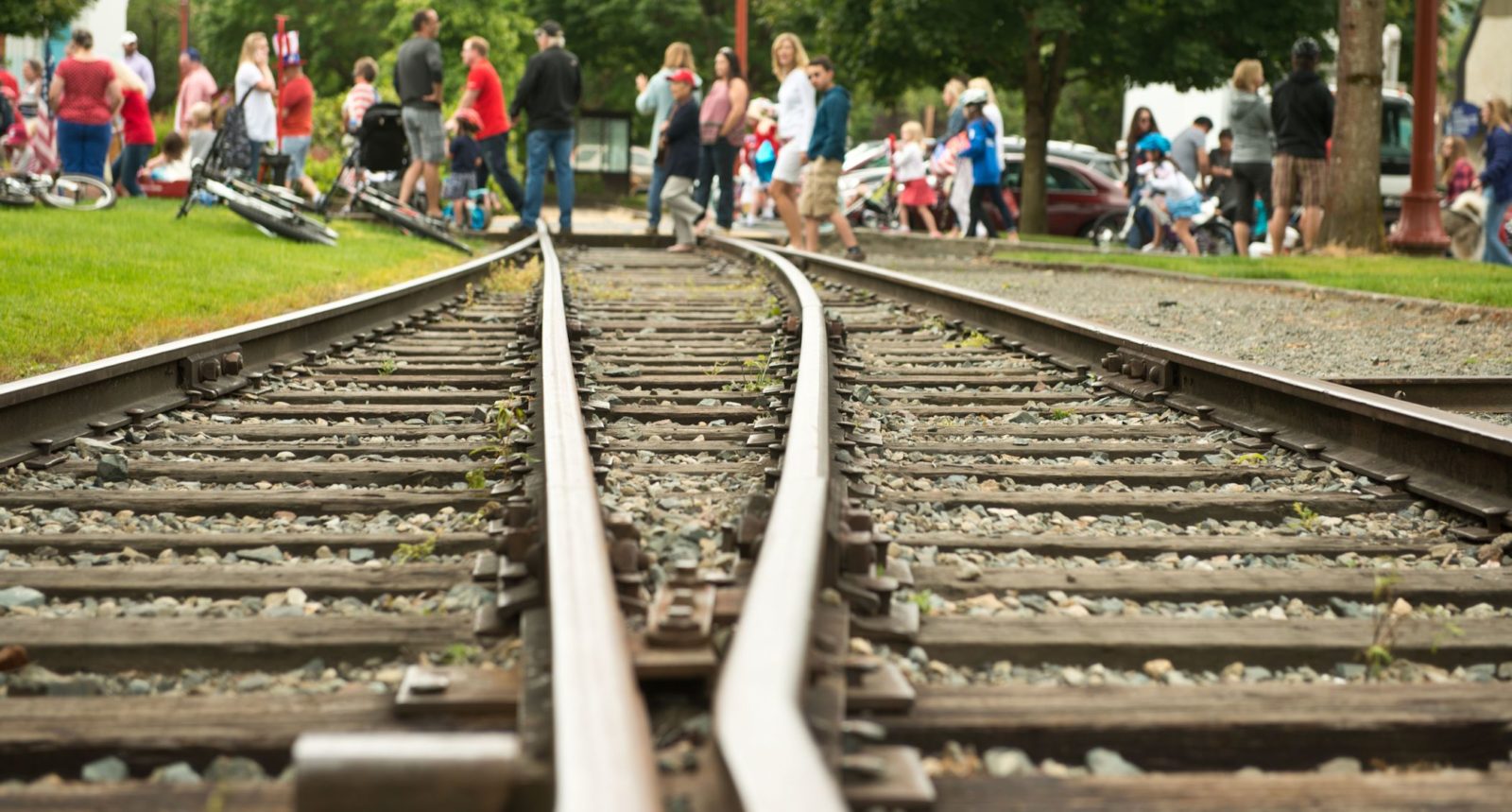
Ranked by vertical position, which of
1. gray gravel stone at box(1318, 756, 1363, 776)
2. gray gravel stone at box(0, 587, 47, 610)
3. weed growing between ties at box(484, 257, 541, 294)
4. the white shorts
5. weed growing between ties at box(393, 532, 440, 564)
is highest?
the white shorts

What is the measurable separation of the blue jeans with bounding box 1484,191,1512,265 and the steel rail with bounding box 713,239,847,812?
1548 centimetres

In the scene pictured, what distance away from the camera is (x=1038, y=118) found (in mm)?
25938

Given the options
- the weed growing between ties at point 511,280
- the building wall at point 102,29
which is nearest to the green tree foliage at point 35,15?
the building wall at point 102,29

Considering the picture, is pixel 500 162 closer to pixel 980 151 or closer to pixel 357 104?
pixel 357 104

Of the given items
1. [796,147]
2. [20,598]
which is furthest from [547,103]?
[20,598]

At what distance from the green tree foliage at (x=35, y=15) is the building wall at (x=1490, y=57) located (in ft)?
77.9

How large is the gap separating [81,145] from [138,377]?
1306 cm

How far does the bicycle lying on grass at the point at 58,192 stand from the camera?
14961 mm

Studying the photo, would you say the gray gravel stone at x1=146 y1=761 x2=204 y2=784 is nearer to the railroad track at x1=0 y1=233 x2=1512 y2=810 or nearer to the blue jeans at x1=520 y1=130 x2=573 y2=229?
the railroad track at x1=0 y1=233 x2=1512 y2=810

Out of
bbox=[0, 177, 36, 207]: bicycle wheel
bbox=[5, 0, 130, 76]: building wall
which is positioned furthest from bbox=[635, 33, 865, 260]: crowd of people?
bbox=[5, 0, 130, 76]: building wall

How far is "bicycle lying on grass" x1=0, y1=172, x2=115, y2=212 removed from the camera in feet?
49.1

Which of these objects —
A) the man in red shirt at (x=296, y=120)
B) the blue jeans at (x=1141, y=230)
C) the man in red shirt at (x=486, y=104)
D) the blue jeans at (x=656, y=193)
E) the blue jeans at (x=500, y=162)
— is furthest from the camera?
the blue jeans at (x=1141, y=230)

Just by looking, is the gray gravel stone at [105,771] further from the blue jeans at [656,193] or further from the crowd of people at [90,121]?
the crowd of people at [90,121]

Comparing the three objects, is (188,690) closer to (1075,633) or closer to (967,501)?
(1075,633)
